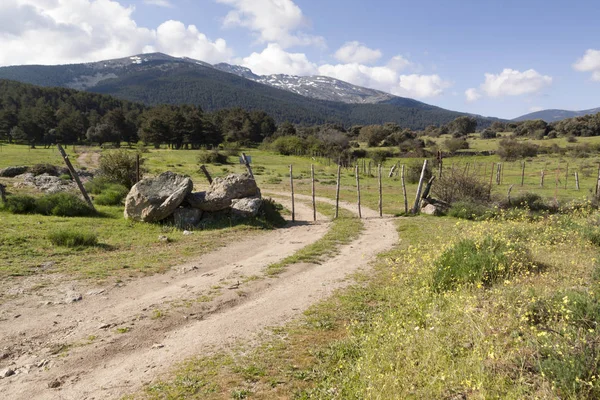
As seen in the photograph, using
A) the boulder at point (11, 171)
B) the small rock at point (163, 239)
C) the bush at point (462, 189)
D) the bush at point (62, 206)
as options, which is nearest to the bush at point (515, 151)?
the bush at point (462, 189)

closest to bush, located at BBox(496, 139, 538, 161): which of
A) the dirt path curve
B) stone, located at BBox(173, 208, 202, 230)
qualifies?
stone, located at BBox(173, 208, 202, 230)

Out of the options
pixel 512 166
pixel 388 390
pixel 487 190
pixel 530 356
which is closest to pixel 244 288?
pixel 388 390

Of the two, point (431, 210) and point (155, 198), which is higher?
point (155, 198)

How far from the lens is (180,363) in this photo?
217 inches

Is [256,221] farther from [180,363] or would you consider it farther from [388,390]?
[388,390]

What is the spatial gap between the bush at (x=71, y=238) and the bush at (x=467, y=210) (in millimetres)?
15861

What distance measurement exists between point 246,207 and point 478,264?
10.3 meters

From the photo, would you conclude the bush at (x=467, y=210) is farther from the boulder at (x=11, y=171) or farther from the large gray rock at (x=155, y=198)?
the boulder at (x=11, y=171)

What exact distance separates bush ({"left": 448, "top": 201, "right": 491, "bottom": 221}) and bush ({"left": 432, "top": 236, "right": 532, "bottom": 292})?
962cm

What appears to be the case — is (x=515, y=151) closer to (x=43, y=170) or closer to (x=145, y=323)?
(x=43, y=170)

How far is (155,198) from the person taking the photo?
15203 millimetres

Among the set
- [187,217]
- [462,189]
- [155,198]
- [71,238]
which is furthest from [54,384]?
[462,189]

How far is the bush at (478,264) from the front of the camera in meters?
7.55

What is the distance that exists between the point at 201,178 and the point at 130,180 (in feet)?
37.9
